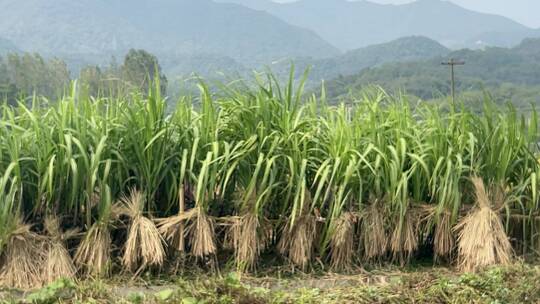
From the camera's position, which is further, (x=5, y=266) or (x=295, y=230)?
(x=295, y=230)

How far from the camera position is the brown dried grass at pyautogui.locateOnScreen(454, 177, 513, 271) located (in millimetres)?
3494

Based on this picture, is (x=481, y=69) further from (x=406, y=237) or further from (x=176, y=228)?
(x=176, y=228)

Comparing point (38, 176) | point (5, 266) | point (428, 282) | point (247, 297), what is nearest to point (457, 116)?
point (428, 282)

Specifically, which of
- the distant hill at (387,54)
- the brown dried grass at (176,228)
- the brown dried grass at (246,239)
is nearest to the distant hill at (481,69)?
the distant hill at (387,54)

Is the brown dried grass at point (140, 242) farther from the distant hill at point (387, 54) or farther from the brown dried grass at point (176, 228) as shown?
the distant hill at point (387, 54)

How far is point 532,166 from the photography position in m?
3.82

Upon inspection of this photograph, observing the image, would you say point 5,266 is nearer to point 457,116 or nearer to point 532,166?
point 457,116

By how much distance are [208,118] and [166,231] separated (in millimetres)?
705

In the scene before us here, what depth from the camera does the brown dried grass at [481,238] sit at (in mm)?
3494

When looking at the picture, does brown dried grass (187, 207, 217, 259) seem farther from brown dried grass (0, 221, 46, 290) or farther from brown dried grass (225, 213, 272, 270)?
brown dried grass (0, 221, 46, 290)

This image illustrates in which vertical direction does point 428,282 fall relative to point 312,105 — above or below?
below

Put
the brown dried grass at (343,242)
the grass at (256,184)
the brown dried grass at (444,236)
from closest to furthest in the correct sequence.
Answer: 1. the grass at (256,184)
2. the brown dried grass at (343,242)
3. the brown dried grass at (444,236)

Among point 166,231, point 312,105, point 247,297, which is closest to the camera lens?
point 247,297

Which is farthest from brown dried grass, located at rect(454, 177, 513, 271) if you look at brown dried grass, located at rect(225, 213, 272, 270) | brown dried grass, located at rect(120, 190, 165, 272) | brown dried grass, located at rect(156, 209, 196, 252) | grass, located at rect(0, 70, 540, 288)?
brown dried grass, located at rect(120, 190, 165, 272)
